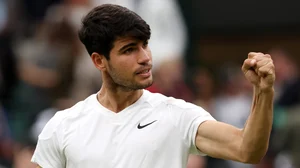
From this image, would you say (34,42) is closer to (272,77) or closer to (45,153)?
(45,153)

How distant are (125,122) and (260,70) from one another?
118 centimetres

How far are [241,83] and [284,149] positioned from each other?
180cm

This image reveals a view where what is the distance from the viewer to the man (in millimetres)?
5730

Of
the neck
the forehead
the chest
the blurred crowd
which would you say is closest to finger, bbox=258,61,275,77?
the chest

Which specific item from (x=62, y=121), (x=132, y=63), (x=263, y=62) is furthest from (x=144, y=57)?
(x=263, y=62)

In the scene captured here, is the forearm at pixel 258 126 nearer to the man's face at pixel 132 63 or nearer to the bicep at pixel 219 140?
the bicep at pixel 219 140

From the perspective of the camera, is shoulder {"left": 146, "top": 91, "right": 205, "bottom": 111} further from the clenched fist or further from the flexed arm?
the clenched fist

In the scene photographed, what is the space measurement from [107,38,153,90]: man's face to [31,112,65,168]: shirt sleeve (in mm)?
496

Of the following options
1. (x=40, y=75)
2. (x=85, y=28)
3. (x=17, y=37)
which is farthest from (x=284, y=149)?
(x=85, y=28)

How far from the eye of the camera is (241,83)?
13.6 meters

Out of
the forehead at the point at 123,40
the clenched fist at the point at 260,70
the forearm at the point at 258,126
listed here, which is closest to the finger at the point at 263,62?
the clenched fist at the point at 260,70

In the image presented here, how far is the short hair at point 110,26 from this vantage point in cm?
581

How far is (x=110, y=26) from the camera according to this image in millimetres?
5848

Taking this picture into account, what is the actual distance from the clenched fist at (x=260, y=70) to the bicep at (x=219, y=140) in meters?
0.38
